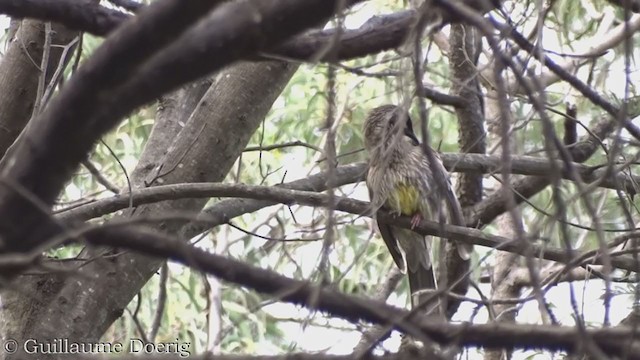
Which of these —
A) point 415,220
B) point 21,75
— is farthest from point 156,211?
point 415,220

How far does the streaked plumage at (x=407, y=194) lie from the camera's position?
17.3ft

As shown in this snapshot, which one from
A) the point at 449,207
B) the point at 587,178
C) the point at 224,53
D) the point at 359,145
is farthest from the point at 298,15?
the point at 359,145

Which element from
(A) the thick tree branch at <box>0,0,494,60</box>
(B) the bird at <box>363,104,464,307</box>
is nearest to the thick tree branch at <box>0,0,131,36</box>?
(A) the thick tree branch at <box>0,0,494,60</box>

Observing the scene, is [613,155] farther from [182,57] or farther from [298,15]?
[182,57]

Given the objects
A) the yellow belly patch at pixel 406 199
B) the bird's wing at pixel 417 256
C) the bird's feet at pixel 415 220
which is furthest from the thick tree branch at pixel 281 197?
the bird's wing at pixel 417 256

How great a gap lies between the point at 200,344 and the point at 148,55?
550cm

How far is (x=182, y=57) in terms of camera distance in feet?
5.60

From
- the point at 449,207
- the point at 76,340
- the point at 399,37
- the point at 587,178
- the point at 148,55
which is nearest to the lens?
the point at 148,55

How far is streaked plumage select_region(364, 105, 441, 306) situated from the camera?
528 cm

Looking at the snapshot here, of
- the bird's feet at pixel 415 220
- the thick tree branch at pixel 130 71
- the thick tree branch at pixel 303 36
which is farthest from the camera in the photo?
the bird's feet at pixel 415 220

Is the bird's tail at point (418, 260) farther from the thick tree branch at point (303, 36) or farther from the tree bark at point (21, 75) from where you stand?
the thick tree branch at point (303, 36)

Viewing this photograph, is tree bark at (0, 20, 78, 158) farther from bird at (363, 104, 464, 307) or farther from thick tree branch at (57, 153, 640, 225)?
bird at (363, 104, 464, 307)

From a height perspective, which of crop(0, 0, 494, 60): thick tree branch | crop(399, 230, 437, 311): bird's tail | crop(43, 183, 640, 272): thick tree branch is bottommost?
crop(0, 0, 494, 60): thick tree branch

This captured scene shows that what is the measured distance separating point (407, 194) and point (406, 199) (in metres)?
0.03
